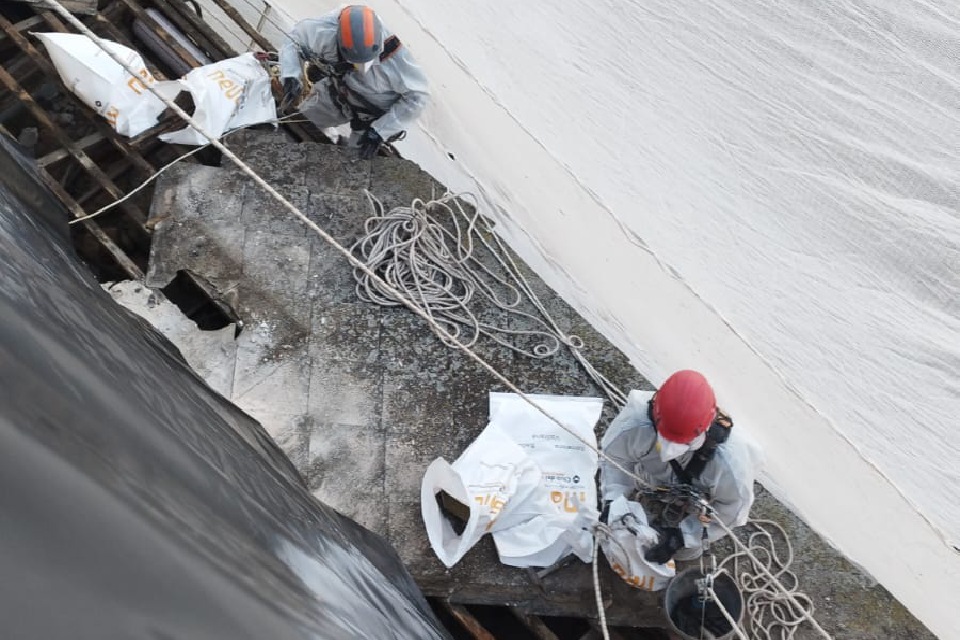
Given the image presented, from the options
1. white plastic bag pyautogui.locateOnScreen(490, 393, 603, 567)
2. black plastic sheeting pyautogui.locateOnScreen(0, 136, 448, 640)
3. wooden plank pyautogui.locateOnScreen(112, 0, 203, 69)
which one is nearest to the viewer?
black plastic sheeting pyautogui.locateOnScreen(0, 136, 448, 640)

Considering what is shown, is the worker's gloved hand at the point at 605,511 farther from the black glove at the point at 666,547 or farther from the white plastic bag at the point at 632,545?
the black glove at the point at 666,547

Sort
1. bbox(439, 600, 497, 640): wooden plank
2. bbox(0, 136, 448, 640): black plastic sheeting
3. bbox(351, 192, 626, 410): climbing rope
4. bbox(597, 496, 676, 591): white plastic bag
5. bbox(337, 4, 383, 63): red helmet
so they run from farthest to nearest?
→ bbox(351, 192, 626, 410): climbing rope → bbox(337, 4, 383, 63): red helmet → bbox(439, 600, 497, 640): wooden plank → bbox(597, 496, 676, 591): white plastic bag → bbox(0, 136, 448, 640): black plastic sheeting

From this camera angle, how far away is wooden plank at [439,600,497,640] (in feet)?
13.8

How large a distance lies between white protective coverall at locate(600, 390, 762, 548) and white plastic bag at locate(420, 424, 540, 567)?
1.21 feet

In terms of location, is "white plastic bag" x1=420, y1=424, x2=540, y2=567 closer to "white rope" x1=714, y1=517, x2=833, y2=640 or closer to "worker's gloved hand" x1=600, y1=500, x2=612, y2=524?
"worker's gloved hand" x1=600, y1=500, x2=612, y2=524

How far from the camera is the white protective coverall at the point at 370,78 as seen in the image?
5027 mm

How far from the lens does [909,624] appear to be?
4.35 m

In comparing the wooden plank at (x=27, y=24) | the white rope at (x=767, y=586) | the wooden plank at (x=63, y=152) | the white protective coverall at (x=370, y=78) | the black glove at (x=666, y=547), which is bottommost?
the white rope at (x=767, y=586)

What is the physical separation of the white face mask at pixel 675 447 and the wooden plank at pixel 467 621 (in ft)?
3.51

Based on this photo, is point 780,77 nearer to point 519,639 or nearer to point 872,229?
point 872,229

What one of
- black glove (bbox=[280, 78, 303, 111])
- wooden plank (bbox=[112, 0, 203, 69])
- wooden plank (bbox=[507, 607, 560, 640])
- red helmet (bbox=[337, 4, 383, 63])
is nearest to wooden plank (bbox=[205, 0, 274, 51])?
wooden plank (bbox=[112, 0, 203, 69])

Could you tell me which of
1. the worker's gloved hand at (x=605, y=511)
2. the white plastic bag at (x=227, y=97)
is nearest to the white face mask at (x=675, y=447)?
the worker's gloved hand at (x=605, y=511)

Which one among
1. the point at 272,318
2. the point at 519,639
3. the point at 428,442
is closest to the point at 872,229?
the point at 428,442

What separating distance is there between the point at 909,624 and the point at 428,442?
2224 millimetres
